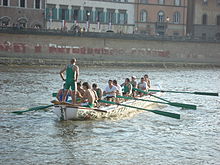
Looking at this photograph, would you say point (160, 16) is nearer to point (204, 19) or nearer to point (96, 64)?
point (204, 19)

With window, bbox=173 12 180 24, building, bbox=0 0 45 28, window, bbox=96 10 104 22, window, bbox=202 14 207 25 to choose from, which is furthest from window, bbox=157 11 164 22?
building, bbox=0 0 45 28

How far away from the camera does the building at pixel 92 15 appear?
2534 inches

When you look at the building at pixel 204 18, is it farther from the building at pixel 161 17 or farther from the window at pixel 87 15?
the window at pixel 87 15

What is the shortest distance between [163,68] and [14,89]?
30733 mm

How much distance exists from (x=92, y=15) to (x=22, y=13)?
9888 millimetres

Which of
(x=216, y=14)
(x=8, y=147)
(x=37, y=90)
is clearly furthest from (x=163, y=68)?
(x=8, y=147)

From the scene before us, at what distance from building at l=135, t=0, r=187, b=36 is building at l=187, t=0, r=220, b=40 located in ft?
5.22

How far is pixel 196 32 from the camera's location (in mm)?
74062

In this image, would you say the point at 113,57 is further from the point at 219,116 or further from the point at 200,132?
the point at 200,132

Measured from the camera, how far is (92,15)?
219ft

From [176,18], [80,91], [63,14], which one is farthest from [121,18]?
[80,91]

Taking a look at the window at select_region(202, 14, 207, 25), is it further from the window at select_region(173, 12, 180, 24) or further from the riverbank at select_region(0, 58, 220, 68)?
the riverbank at select_region(0, 58, 220, 68)

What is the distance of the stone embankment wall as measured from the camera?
179 ft

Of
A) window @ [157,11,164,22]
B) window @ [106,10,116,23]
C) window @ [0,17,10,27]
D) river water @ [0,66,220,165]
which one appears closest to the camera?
river water @ [0,66,220,165]
